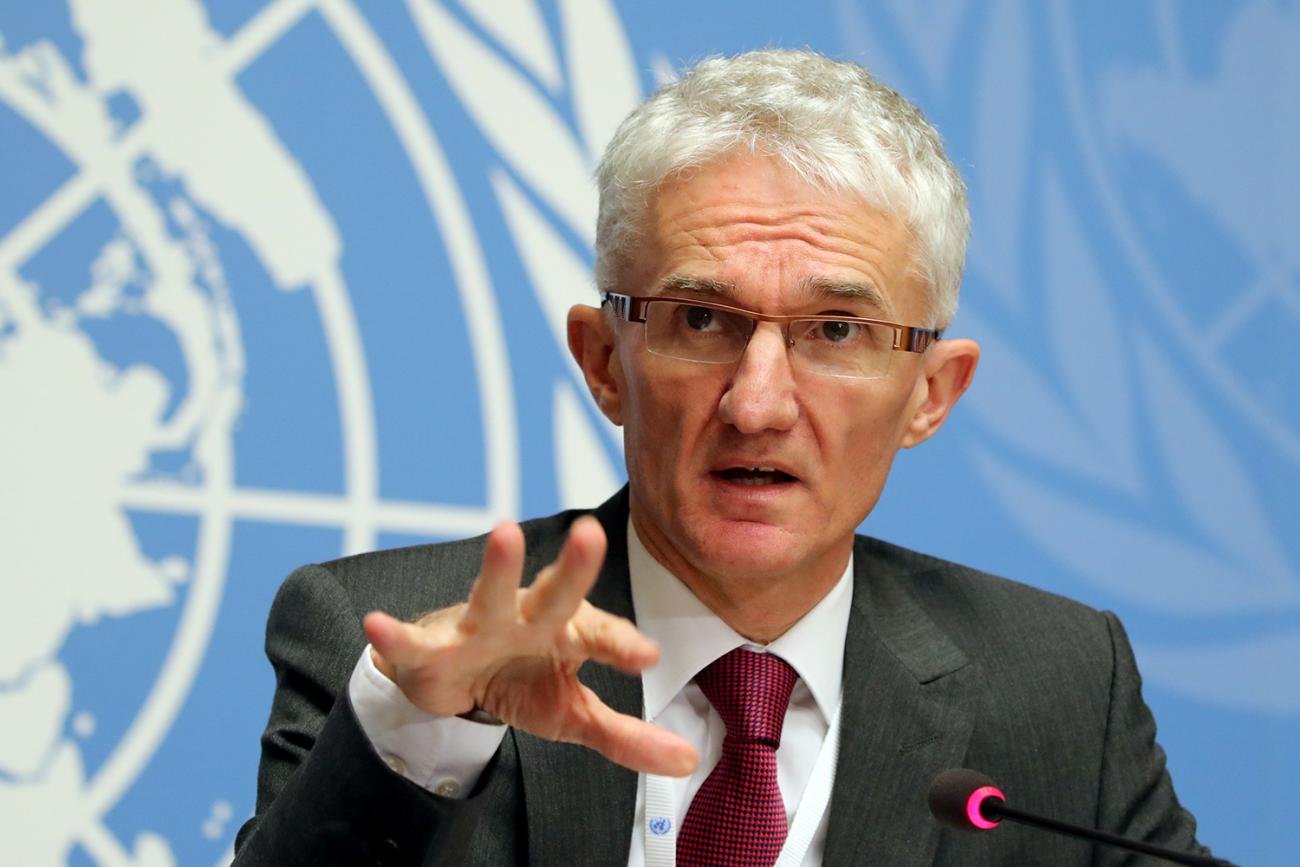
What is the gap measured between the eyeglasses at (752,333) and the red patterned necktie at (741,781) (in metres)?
0.42

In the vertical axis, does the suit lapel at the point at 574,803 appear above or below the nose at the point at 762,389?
below

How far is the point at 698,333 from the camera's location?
209cm

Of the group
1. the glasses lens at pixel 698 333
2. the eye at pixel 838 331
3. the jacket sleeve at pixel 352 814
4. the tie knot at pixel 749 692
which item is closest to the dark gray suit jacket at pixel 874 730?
the jacket sleeve at pixel 352 814

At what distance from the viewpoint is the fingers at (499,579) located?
53.2 inches

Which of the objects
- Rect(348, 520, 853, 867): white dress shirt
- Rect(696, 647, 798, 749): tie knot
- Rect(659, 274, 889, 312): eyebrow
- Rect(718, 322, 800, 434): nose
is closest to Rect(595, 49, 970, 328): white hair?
Rect(659, 274, 889, 312): eyebrow

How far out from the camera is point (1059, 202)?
3404 millimetres

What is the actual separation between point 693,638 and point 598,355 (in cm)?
47

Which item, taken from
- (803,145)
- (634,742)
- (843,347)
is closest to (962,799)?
(634,742)

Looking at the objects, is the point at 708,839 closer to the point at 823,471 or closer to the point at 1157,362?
the point at 823,471

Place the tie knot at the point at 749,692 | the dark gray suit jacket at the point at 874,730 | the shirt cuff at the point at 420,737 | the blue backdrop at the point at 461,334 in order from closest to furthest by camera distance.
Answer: the shirt cuff at the point at 420,737, the dark gray suit jacket at the point at 874,730, the tie knot at the point at 749,692, the blue backdrop at the point at 461,334

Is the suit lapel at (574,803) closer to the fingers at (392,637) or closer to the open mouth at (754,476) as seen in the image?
the open mouth at (754,476)

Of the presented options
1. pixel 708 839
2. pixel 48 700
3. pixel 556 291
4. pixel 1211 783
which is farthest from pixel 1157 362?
pixel 48 700

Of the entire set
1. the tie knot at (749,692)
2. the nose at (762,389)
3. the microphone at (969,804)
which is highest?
the nose at (762,389)

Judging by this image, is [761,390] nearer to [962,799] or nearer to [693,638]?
[693,638]
